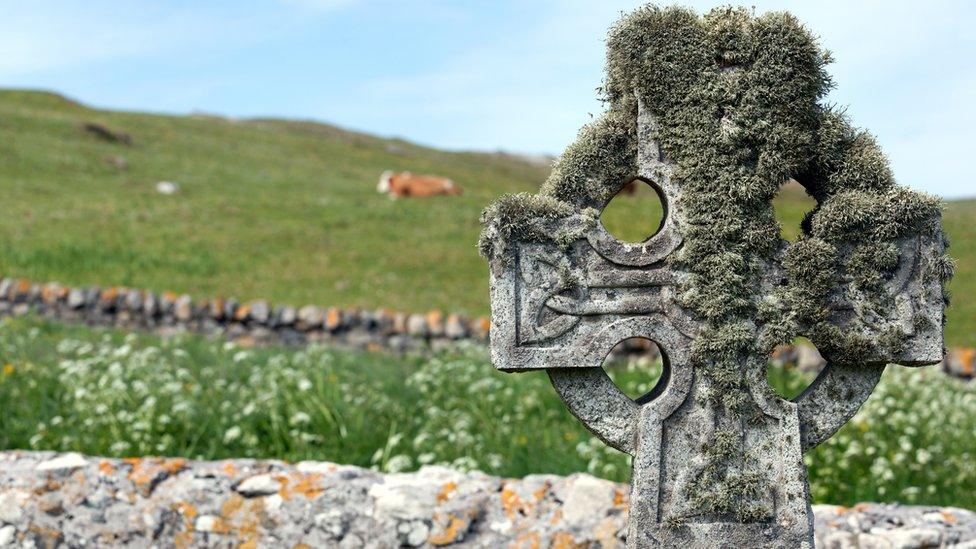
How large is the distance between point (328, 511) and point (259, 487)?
383 millimetres

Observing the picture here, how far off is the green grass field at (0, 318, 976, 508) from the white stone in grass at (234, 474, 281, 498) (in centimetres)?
117

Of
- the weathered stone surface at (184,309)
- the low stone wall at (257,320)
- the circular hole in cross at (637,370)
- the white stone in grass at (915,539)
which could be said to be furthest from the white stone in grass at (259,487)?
the weathered stone surface at (184,309)

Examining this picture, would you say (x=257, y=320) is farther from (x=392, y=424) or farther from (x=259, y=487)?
(x=259, y=487)

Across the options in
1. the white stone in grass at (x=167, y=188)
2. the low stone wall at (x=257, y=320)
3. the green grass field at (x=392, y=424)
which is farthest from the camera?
Result: the white stone in grass at (x=167, y=188)

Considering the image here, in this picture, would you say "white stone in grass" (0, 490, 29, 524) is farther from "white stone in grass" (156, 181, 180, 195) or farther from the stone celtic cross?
"white stone in grass" (156, 181, 180, 195)

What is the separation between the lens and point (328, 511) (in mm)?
4430

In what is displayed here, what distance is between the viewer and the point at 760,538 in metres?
3.37

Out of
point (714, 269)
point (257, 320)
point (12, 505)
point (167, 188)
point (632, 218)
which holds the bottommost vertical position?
point (12, 505)

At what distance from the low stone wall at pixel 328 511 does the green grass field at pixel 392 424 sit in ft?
3.79

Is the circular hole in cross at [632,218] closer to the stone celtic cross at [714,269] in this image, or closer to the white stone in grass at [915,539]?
the white stone in grass at [915,539]

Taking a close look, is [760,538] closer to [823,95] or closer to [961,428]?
[823,95]

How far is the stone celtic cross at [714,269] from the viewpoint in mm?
3270

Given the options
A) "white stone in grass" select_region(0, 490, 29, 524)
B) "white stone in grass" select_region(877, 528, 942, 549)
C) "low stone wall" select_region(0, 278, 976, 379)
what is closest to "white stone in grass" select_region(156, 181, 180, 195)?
"low stone wall" select_region(0, 278, 976, 379)

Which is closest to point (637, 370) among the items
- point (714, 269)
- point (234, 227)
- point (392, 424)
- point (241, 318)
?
point (392, 424)
